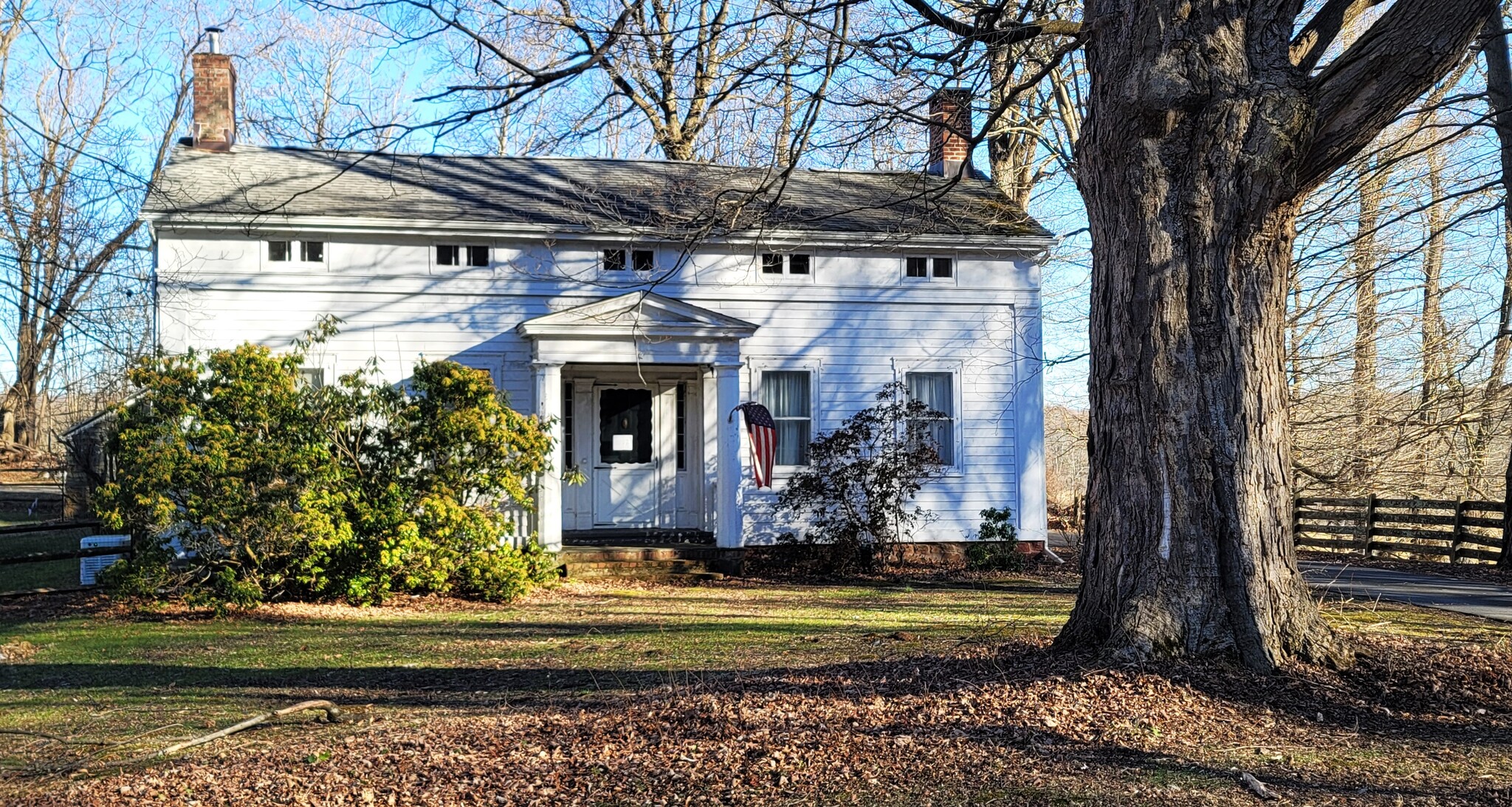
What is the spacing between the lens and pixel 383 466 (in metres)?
12.8

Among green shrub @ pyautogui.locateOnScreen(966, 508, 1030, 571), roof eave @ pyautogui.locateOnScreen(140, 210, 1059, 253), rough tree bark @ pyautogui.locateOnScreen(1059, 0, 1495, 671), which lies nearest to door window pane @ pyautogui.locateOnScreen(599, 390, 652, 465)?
roof eave @ pyautogui.locateOnScreen(140, 210, 1059, 253)

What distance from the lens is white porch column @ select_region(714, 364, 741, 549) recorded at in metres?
15.0

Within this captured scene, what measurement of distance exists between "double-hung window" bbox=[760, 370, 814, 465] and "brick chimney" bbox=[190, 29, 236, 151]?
8997 mm

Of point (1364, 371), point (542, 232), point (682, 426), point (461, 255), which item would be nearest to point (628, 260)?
point (542, 232)

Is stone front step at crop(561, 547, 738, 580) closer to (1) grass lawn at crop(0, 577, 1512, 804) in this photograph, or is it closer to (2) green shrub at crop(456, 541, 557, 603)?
(2) green shrub at crop(456, 541, 557, 603)

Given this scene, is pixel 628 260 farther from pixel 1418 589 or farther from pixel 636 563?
pixel 1418 589

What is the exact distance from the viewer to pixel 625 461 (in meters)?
16.6

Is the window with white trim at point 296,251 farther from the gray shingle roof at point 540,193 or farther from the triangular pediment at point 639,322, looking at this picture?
the triangular pediment at point 639,322

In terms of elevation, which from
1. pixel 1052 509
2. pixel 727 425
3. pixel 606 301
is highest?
pixel 606 301

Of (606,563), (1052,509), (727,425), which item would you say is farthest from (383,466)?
(1052,509)

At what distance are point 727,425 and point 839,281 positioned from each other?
290cm

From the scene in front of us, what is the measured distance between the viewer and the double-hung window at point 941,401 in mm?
16453

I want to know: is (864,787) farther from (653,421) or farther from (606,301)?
(653,421)

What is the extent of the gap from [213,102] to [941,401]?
11.9 meters
